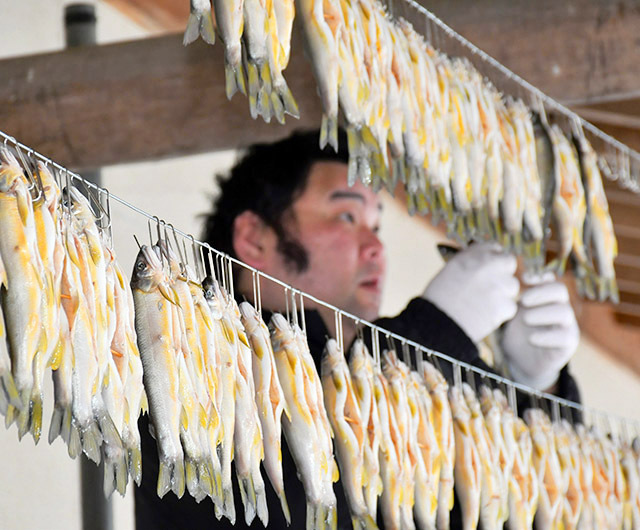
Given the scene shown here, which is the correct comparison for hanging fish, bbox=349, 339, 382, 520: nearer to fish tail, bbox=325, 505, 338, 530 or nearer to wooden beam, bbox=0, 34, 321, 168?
fish tail, bbox=325, 505, 338, 530

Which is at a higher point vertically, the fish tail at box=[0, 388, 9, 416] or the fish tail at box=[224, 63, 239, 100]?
the fish tail at box=[224, 63, 239, 100]

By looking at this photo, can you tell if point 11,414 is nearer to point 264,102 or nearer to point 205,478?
point 205,478

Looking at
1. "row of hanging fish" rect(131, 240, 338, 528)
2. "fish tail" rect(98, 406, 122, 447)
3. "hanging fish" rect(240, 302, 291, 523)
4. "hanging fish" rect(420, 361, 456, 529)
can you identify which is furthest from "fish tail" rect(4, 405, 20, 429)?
"hanging fish" rect(420, 361, 456, 529)

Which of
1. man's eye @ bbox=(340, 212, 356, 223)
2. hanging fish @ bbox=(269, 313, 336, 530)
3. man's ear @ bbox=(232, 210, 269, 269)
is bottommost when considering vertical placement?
hanging fish @ bbox=(269, 313, 336, 530)

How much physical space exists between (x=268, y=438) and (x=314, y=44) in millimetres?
663

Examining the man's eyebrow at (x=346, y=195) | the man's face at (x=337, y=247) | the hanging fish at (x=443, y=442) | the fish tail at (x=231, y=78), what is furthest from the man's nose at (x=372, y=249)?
the fish tail at (x=231, y=78)

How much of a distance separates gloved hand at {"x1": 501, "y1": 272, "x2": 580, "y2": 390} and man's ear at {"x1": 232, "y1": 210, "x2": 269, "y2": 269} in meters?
0.67

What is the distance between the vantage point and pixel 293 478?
226cm

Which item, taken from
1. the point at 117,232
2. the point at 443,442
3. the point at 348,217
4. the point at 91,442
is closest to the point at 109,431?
the point at 91,442

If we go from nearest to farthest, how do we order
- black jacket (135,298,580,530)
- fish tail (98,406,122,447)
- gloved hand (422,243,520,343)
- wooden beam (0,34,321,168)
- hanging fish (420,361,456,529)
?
1. fish tail (98,406,122,447)
2. black jacket (135,298,580,530)
3. hanging fish (420,361,456,529)
4. gloved hand (422,243,520,343)
5. wooden beam (0,34,321,168)

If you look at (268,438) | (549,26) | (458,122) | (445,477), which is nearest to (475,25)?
(549,26)

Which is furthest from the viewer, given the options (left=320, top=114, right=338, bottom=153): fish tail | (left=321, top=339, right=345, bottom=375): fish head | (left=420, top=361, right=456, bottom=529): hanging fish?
(left=420, top=361, right=456, bottom=529): hanging fish

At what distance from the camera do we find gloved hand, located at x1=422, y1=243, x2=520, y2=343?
109 inches

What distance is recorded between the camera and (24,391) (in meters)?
1.43
